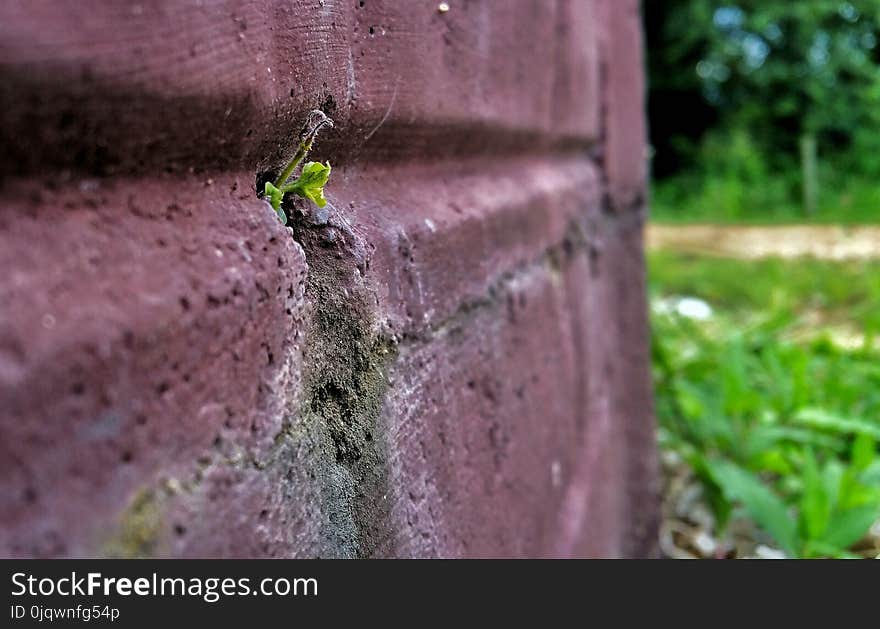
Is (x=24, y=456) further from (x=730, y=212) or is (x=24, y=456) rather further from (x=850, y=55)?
A: (x=730, y=212)

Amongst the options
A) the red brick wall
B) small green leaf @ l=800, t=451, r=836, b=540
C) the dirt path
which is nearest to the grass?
small green leaf @ l=800, t=451, r=836, b=540

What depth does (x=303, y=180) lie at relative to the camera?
22.6 inches

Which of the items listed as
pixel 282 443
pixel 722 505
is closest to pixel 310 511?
pixel 282 443

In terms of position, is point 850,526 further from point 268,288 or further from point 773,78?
point 773,78

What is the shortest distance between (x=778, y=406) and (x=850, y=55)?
162 centimetres

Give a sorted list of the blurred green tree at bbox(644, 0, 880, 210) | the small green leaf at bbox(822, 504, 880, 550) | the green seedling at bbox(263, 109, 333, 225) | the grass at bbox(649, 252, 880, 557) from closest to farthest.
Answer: the green seedling at bbox(263, 109, 333, 225)
the small green leaf at bbox(822, 504, 880, 550)
the grass at bbox(649, 252, 880, 557)
the blurred green tree at bbox(644, 0, 880, 210)

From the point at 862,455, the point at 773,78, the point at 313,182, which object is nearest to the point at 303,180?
the point at 313,182

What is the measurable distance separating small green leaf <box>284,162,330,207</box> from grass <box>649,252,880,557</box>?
142 centimetres

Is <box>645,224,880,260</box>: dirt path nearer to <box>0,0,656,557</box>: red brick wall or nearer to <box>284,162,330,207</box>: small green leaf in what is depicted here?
<box>0,0,656,557</box>: red brick wall

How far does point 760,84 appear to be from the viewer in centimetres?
904

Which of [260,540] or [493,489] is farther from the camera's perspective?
[493,489]

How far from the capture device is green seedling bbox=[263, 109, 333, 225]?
566 millimetres

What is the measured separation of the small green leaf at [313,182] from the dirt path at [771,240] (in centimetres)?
425

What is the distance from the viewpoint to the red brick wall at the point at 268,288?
0.37m
